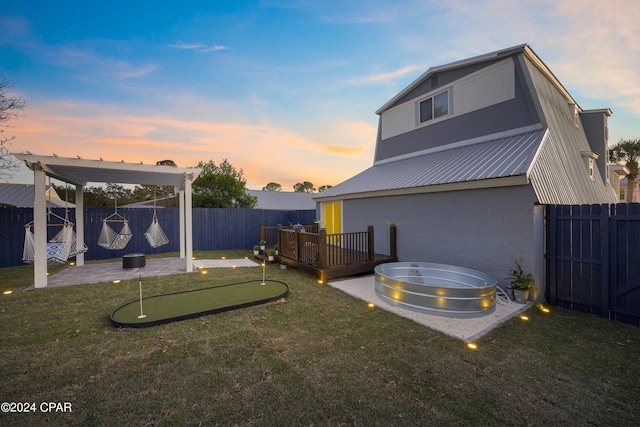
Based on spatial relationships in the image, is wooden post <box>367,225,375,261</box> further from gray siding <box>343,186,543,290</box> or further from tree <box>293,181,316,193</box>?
tree <box>293,181,316,193</box>

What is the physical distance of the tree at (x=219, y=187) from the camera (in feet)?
67.7

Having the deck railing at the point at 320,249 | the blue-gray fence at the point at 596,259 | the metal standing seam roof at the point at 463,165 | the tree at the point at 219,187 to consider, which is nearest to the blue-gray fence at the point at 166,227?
the deck railing at the point at 320,249

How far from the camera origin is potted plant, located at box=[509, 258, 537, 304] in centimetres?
531

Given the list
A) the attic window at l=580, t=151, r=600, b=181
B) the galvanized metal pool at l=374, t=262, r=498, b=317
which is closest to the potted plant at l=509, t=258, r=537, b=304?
the galvanized metal pool at l=374, t=262, r=498, b=317

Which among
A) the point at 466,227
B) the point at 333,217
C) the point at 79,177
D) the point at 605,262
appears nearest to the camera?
the point at 605,262

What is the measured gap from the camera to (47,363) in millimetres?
3152

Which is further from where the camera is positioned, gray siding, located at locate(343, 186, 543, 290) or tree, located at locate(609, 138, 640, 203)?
tree, located at locate(609, 138, 640, 203)

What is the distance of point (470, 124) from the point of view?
8320 mm

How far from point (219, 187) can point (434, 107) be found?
677 inches

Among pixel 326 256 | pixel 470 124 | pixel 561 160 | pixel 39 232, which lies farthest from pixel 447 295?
pixel 39 232

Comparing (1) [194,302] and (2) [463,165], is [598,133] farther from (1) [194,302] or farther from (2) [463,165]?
(1) [194,302]

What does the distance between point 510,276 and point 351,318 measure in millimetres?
3977

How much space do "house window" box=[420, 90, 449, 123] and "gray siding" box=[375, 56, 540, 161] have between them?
360 millimetres

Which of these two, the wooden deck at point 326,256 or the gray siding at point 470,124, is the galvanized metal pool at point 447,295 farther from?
the gray siding at point 470,124
